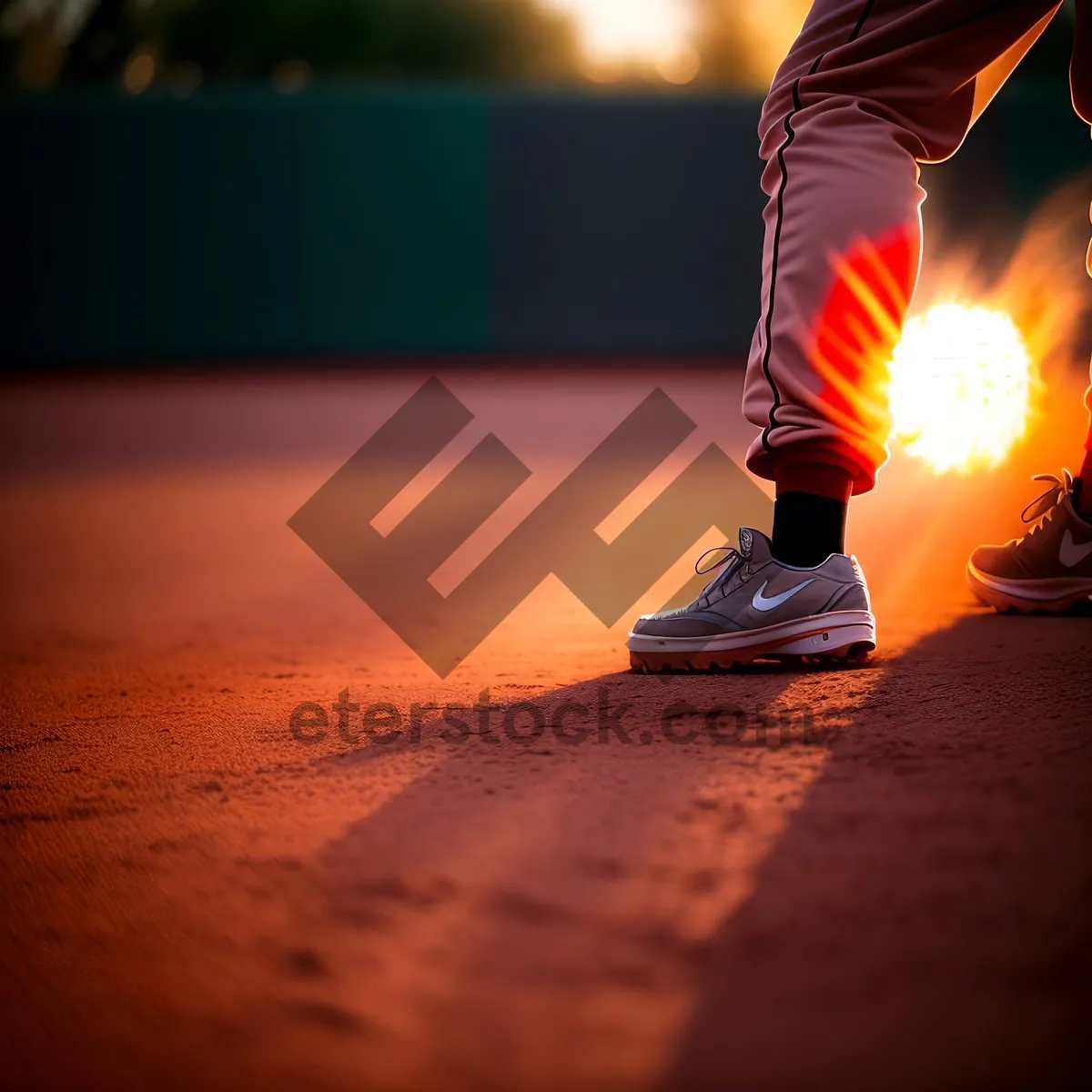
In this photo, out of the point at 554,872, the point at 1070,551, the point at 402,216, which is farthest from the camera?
the point at 402,216

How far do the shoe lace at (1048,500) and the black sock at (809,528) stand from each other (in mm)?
320

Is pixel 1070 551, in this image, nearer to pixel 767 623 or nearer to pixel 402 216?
pixel 767 623

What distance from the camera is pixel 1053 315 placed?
5.96 meters

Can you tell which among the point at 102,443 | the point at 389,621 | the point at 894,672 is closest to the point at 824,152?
the point at 894,672

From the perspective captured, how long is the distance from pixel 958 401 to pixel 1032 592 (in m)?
1.45

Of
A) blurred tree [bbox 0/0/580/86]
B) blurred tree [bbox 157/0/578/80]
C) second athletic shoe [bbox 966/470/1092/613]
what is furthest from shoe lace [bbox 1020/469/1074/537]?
blurred tree [bbox 157/0/578/80]

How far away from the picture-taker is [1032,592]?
1.05 m

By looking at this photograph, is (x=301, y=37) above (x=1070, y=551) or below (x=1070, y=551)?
above

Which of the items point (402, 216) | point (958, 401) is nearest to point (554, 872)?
point (958, 401)

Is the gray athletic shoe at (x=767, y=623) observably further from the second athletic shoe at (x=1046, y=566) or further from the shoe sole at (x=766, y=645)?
the second athletic shoe at (x=1046, y=566)

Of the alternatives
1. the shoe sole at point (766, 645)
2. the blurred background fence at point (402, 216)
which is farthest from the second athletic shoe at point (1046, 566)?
the blurred background fence at point (402, 216)

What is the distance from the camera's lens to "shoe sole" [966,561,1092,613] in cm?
104

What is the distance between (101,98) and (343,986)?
750cm

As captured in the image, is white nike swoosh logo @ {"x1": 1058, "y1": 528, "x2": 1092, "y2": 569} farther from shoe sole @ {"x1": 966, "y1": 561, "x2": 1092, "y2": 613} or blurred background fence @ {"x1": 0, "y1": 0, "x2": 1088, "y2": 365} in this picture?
blurred background fence @ {"x1": 0, "y1": 0, "x2": 1088, "y2": 365}
